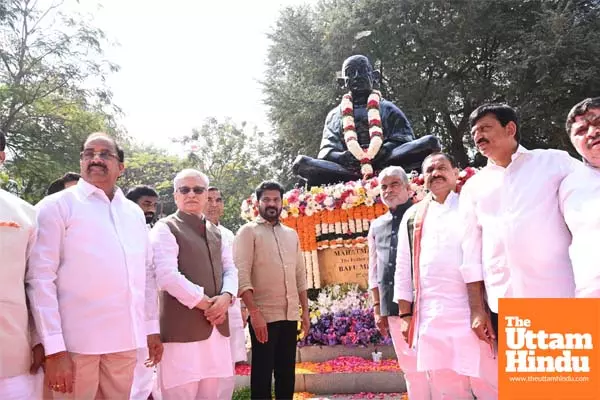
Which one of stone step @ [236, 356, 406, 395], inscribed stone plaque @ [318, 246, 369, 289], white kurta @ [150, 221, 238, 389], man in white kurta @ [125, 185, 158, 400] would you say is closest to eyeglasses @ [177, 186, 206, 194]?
white kurta @ [150, 221, 238, 389]

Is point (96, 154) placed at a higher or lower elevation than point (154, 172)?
lower

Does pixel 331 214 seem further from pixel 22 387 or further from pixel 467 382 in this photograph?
pixel 22 387

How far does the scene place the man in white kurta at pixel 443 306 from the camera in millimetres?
3127

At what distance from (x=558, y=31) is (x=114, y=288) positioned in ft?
58.9

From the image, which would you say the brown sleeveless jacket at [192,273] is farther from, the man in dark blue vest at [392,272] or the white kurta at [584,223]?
the white kurta at [584,223]

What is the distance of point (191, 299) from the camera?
330 centimetres

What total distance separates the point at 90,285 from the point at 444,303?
1.92 metres

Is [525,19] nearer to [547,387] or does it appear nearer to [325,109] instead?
[325,109]

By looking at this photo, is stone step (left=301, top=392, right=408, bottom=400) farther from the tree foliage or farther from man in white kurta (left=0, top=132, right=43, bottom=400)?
the tree foliage

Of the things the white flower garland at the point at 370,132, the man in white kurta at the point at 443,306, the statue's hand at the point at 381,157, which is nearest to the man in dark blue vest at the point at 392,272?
the man in white kurta at the point at 443,306

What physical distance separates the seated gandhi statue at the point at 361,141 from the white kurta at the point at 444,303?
4.02m

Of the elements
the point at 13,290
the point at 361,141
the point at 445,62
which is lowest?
the point at 13,290

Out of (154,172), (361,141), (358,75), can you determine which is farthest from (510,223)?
(154,172)

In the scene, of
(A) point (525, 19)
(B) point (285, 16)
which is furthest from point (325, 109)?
(A) point (525, 19)
